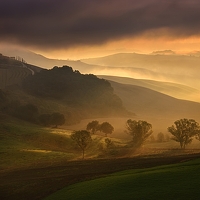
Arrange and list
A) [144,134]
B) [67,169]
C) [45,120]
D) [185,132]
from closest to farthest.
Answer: [67,169] → [185,132] → [144,134] → [45,120]

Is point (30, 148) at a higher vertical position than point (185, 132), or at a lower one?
lower

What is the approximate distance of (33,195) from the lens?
53.5 m

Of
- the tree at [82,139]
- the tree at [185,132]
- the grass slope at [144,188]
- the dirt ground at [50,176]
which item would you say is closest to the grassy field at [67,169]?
the dirt ground at [50,176]

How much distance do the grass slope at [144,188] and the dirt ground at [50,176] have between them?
5272 mm

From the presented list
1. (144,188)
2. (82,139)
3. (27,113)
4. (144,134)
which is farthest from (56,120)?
(144,188)

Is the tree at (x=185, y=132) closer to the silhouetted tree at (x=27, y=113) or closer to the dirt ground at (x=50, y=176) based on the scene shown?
the dirt ground at (x=50, y=176)

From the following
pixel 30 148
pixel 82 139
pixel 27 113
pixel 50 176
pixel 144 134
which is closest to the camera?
pixel 50 176

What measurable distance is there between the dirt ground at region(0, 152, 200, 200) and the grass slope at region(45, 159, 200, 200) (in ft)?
17.3

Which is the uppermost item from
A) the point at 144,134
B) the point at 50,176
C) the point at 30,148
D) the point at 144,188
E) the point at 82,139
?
the point at 144,134

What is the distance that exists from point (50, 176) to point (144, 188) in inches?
1076

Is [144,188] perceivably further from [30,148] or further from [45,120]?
[45,120]

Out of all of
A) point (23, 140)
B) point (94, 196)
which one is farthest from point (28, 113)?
point (94, 196)

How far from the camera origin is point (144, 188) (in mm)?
42625

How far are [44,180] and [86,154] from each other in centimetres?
4290
